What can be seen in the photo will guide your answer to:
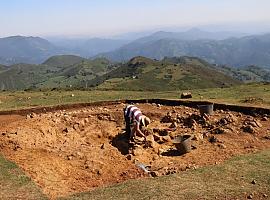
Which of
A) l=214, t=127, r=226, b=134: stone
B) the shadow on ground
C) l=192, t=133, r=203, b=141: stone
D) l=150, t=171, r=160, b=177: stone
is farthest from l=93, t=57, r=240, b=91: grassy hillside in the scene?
l=150, t=171, r=160, b=177: stone

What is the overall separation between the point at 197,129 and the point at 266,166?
249 inches

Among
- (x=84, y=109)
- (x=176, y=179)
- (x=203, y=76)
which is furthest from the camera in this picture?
(x=203, y=76)

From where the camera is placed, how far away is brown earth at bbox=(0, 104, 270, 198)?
551 inches

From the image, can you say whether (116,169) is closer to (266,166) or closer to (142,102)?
(266,166)

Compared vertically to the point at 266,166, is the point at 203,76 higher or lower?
lower

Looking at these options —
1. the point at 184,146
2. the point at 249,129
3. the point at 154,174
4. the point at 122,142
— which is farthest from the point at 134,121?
the point at 249,129

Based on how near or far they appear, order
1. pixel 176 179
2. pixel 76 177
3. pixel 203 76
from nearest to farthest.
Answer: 1. pixel 176 179
2. pixel 76 177
3. pixel 203 76

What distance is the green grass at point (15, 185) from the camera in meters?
11.9

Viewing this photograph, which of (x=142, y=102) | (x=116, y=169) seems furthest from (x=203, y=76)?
(x=116, y=169)

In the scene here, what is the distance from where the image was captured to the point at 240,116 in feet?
66.6

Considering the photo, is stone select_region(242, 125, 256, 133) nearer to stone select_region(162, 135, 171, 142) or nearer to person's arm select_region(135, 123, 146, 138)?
stone select_region(162, 135, 171, 142)

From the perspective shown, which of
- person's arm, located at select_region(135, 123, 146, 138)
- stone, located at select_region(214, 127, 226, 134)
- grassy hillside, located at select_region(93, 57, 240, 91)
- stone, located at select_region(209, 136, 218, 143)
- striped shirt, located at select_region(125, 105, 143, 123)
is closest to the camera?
striped shirt, located at select_region(125, 105, 143, 123)

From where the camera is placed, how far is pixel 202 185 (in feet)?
39.3

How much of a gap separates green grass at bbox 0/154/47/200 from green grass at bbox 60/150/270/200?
1.31m
